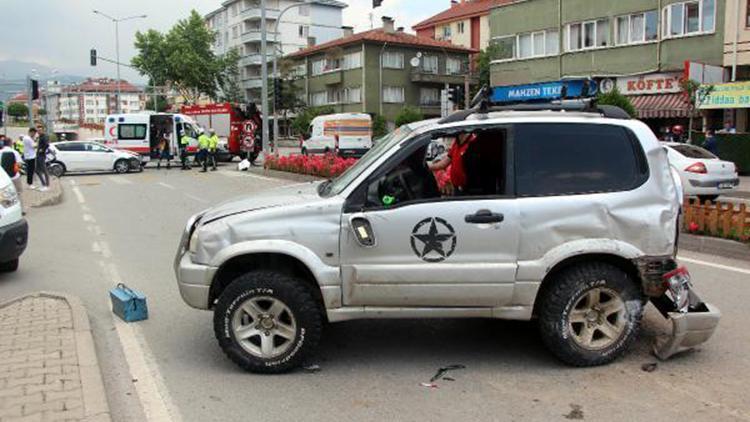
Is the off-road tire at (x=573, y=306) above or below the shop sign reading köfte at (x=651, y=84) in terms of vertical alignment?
below

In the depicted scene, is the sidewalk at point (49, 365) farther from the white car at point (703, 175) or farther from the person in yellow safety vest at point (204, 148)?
the person in yellow safety vest at point (204, 148)

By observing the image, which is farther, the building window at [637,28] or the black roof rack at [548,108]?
the building window at [637,28]

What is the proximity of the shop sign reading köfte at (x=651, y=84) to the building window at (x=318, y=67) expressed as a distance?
37004mm

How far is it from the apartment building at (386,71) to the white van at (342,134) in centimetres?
2026

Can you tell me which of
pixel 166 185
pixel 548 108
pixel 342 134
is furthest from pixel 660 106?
pixel 548 108

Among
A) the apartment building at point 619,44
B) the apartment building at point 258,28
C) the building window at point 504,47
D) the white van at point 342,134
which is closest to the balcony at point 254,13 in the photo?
the apartment building at point 258,28

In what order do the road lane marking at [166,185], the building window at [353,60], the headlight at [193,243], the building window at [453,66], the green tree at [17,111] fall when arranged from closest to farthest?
the headlight at [193,243] < the road lane marking at [166,185] < the building window at [353,60] < the building window at [453,66] < the green tree at [17,111]

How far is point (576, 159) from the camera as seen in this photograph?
523 cm

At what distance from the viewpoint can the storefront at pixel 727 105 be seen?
26.3 meters

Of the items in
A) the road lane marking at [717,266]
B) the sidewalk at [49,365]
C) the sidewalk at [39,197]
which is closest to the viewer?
the sidewalk at [49,365]

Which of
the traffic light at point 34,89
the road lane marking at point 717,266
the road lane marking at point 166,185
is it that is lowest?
the road lane marking at point 717,266

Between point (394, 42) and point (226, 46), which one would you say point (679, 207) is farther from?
point (226, 46)

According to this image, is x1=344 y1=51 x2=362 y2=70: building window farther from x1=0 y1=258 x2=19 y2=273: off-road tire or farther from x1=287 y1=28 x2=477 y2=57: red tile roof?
x1=0 y1=258 x2=19 y2=273: off-road tire

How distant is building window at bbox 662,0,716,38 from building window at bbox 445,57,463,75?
33.9 m
